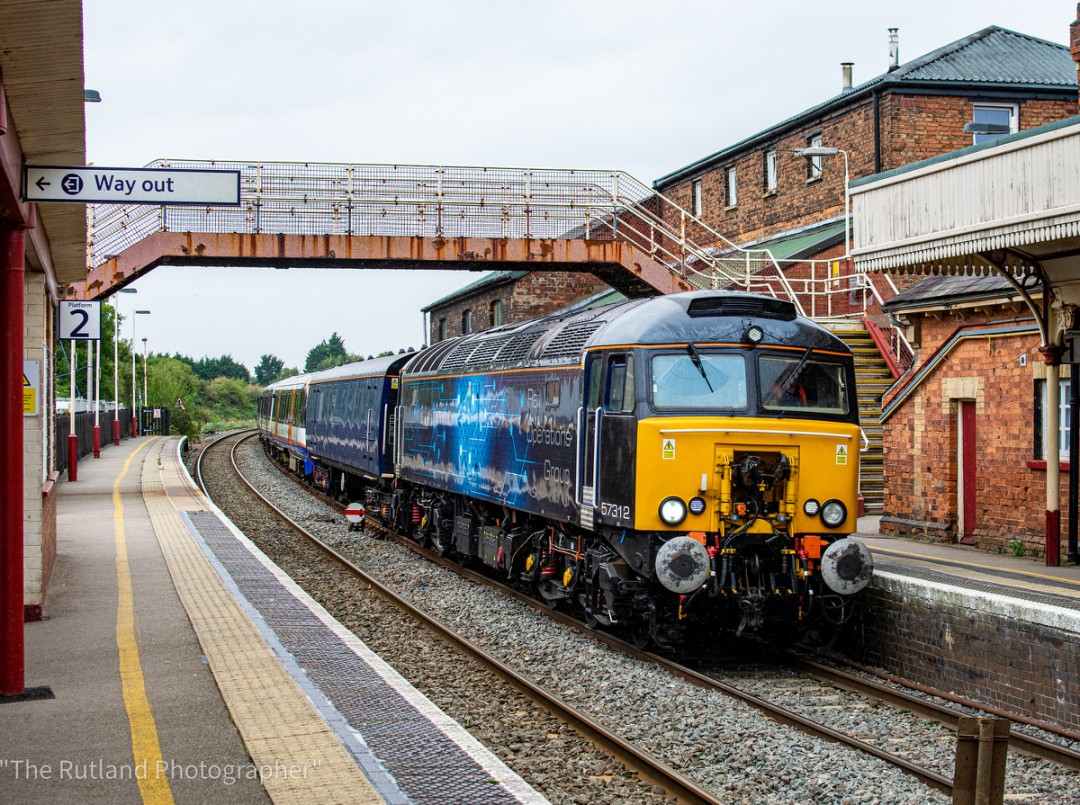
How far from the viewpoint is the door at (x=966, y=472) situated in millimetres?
15969

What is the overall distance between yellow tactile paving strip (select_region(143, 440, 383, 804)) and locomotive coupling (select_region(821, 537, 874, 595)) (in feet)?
14.8

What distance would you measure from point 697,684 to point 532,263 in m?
14.7

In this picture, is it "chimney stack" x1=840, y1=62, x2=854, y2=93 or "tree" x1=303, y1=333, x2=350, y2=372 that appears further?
"tree" x1=303, y1=333, x2=350, y2=372

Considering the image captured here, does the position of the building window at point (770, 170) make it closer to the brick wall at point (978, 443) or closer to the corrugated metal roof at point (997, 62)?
the corrugated metal roof at point (997, 62)

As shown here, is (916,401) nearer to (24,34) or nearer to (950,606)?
(950,606)

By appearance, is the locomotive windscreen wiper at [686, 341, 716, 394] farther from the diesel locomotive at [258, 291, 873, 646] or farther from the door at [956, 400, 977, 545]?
the door at [956, 400, 977, 545]

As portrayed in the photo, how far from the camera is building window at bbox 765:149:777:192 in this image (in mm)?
29312

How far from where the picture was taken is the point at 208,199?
8.20 meters

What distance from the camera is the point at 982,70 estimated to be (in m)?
26.0

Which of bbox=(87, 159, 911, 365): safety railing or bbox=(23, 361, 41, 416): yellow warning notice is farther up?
bbox=(87, 159, 911, 365): safety railing

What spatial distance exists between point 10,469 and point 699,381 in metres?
5.53

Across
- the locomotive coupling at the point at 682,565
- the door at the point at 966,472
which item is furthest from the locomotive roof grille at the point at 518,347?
the door at the point at 966,472

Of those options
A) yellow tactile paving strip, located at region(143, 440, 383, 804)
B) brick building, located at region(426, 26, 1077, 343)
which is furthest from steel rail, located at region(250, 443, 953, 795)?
brick building, located at region(426, 26, 1077, 343)

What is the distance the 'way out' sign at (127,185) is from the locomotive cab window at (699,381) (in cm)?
392
